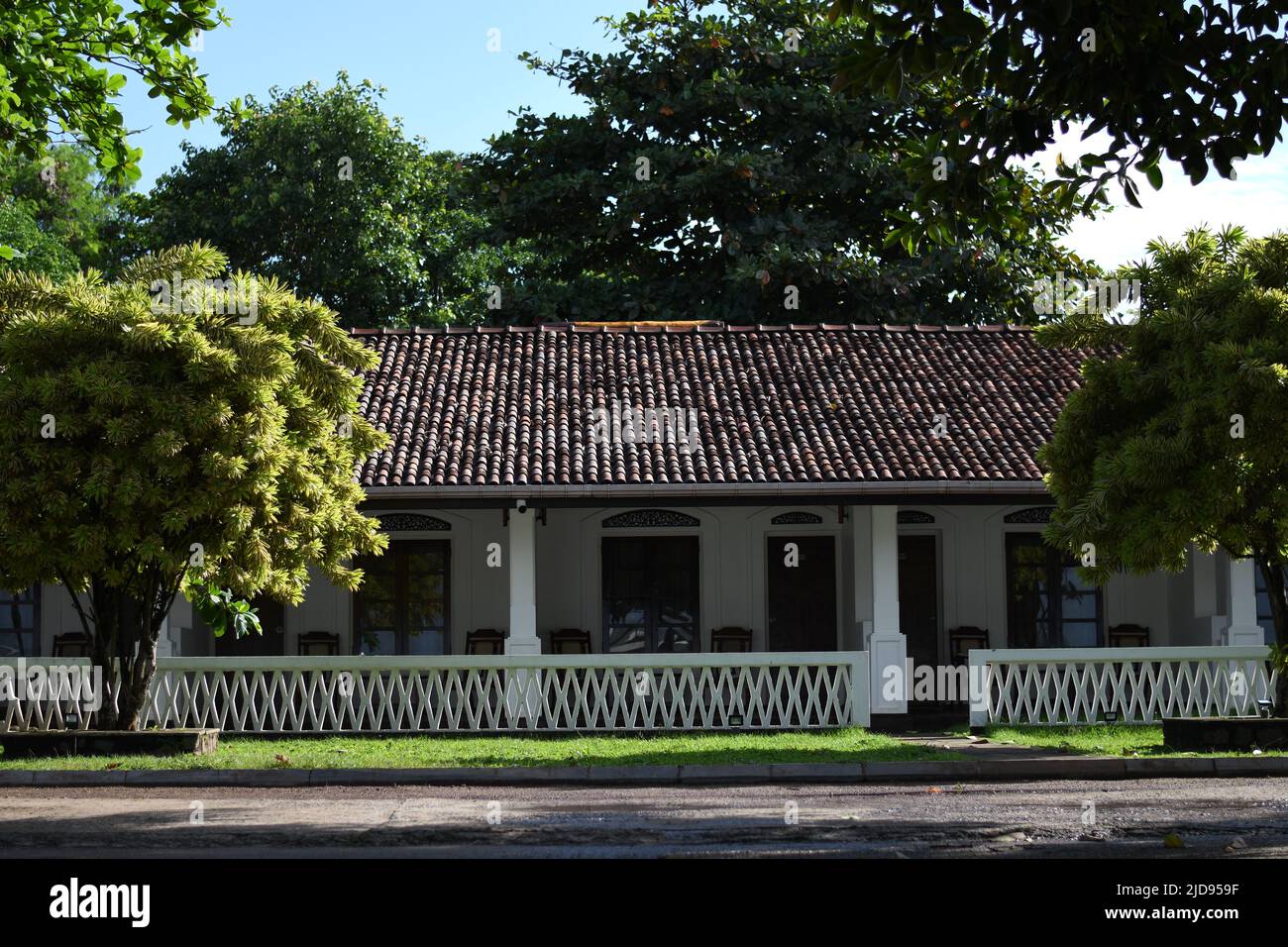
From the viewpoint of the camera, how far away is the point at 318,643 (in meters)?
20.8

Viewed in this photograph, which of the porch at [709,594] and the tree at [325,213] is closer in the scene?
the porch at [709,594]

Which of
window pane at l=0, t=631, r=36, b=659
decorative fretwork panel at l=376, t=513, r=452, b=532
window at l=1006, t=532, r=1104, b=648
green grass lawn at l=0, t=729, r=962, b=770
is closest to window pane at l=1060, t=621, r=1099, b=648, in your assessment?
window at l=1006, t=532, r=1104, b=648

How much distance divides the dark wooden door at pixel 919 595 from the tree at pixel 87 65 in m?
11.2

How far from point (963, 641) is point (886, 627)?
345 cm

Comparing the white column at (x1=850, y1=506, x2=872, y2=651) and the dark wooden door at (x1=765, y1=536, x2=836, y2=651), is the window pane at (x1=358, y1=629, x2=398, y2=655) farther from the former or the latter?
the white column at (x1=850, y1=506, x2=872, y2=651)

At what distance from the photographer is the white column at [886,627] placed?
17.8 metres

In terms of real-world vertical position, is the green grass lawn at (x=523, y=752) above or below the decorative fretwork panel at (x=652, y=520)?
below

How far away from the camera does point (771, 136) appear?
3119 centimetres

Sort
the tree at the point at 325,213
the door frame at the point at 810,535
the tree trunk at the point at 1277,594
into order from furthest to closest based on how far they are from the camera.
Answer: the tree at the point at 325,213
the door frame at the point at 810,535
the tree trunk at the point at 1277,594

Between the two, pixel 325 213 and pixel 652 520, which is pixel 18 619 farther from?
pixel 325 213

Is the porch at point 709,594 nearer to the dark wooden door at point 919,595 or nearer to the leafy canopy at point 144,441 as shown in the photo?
the dark wooden door at point 919,595

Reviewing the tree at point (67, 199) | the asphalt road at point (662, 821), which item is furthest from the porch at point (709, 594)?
the tree at point (67, 199)

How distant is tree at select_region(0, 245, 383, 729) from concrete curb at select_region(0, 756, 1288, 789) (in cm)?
209

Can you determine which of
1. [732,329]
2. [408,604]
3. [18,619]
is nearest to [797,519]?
[732,329]
